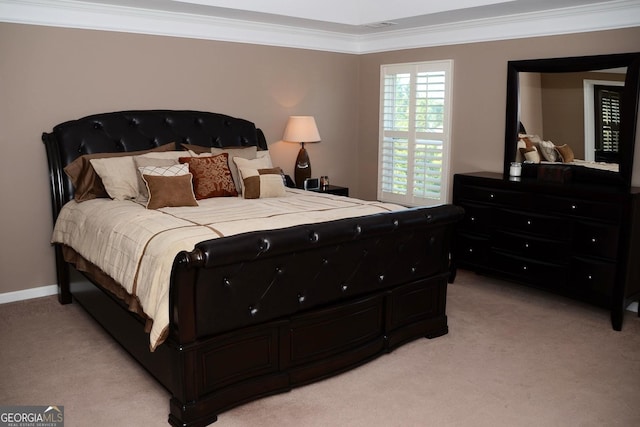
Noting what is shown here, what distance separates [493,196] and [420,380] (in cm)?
205

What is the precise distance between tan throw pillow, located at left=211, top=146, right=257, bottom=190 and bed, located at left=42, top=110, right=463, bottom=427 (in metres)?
0.41

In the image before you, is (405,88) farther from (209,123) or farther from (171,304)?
(171,304)

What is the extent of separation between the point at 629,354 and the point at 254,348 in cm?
236

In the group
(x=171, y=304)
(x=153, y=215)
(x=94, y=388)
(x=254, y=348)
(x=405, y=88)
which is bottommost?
(x=94, y=388)

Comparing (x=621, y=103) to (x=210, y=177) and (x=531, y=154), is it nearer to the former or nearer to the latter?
(x=531, y=154)

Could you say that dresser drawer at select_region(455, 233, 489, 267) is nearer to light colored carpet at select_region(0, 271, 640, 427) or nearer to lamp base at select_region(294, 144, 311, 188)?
light colored carpet at select_region(0, 271, 640, 427)

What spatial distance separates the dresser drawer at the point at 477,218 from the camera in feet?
15.4

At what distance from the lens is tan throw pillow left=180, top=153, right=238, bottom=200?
423 cm

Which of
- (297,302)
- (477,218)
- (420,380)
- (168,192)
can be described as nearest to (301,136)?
(477,218)

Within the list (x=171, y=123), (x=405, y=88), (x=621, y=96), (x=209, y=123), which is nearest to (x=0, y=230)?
(x=171, y=123)

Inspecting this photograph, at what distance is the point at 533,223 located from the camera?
172 inches

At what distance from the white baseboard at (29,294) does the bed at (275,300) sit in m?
0.39

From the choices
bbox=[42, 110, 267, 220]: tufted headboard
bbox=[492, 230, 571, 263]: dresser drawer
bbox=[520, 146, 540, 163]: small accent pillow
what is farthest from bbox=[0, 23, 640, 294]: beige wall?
bbox=[492, 230, 571, 263]: dresser drawer

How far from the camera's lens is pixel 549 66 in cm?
455
